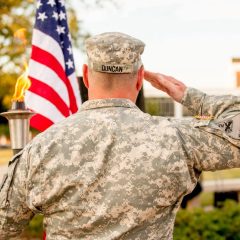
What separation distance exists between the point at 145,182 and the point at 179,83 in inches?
17.7

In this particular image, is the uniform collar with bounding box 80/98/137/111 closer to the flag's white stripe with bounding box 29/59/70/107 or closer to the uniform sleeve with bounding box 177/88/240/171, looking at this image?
the uniform sleeve with bounding box 177/88/240/171

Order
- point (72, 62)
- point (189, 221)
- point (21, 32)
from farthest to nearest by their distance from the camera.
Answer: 1. point (189, 221)
2. point (72, 62)
3. point (21, 32)

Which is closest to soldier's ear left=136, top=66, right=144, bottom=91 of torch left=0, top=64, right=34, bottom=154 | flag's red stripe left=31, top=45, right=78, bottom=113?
torch left=0, top=64, right=34, bottom=154

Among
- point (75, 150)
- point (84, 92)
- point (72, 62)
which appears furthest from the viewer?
point (72, 62)

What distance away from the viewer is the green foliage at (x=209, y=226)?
6.66 m

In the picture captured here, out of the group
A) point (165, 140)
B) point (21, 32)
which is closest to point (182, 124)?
point (165, 140)

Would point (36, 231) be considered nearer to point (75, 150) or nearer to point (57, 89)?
point (57, 89)

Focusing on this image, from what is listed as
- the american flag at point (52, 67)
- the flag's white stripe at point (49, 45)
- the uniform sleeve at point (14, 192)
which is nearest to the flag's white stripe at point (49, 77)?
the american flag at point (52, 67)

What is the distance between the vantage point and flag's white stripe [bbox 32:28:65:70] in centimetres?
455

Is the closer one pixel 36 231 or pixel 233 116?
pixel 233 116

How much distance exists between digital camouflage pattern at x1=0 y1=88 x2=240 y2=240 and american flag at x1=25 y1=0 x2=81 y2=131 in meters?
2.35

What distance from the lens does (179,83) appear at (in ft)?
7.46

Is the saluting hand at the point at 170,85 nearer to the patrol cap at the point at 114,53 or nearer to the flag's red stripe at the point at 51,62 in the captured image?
the patrol cap at the point at 114,53

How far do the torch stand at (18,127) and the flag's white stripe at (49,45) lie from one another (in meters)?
1.92
